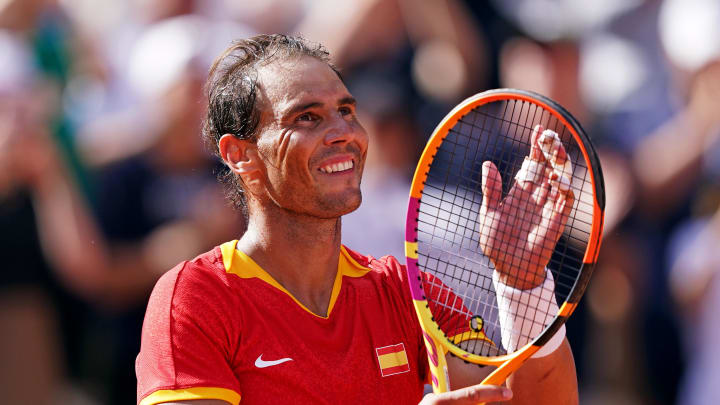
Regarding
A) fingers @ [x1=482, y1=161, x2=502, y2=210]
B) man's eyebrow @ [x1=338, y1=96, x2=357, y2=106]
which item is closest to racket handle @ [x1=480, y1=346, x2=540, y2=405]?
fingers @ [x1=482, y1=161, x2=502, y2=210]

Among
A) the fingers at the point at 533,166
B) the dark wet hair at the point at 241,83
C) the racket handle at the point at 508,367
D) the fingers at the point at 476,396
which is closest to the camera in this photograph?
the fingers at the point at 476,396

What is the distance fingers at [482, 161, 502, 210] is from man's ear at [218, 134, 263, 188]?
2.07 ft

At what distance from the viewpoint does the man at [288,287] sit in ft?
7.88

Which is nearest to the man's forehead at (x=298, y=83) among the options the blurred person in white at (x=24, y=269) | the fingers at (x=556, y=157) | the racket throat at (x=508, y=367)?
the fingers at (x=556, y=157)

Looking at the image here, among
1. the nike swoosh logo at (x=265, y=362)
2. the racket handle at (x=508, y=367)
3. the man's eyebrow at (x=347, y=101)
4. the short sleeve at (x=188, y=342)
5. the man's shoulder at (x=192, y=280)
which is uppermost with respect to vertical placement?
the man's eyebrow at (x=347, y=101)

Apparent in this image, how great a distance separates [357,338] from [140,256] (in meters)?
2.07

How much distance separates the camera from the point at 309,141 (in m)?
2.59

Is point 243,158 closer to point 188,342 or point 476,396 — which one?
point 188,342

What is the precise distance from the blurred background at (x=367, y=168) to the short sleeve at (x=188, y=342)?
181cm

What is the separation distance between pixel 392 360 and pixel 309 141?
633 mm

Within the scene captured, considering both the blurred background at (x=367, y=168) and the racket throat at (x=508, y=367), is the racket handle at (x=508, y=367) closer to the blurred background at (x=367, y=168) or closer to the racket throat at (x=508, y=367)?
the racket throat at (x=508, y=367)

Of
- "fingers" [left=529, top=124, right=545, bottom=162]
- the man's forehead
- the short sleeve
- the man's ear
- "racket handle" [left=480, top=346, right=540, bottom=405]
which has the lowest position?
"racket handle" [left=480, top=346, right=540, bottom=405]

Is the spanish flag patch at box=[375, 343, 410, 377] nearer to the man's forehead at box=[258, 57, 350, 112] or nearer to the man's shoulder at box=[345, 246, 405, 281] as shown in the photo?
the man's shoulder at box=[345, 246, 405, 281]

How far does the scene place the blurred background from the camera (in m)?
4.36
